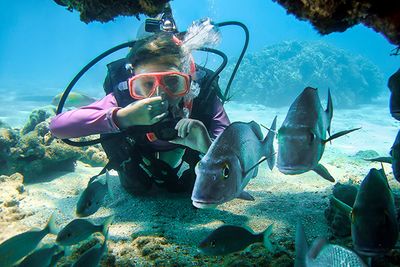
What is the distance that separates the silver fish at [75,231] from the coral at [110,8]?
2.43 meters

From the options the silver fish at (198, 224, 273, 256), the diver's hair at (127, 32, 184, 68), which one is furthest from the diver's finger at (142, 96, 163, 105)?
the silver fish at (198, 224, 273, 256)

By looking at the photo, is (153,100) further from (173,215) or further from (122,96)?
(173,215)

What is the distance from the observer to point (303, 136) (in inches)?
85.6

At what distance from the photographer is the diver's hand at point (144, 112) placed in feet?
9.70

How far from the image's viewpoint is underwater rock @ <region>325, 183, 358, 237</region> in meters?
2.72

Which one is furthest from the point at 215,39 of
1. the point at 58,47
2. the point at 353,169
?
the point at 58,47

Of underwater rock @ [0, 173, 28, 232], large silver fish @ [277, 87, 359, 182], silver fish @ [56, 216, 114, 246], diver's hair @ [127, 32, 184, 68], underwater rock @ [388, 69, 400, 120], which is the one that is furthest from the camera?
underwater rock @ [0, 173, 28, 232]

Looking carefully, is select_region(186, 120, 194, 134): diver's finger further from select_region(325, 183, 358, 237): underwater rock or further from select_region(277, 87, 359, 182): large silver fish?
select_region(325, 183, 358, 237): underwater rock

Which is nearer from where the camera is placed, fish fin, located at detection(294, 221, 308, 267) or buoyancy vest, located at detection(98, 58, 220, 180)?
fish fin, located at detection(294, 221, 308, 267)

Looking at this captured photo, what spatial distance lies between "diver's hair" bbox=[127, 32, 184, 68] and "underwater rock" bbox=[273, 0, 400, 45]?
73.2 inches

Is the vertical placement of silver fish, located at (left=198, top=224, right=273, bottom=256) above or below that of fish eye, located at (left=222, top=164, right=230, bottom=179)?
below

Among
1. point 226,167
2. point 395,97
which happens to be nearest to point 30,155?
point 226,167

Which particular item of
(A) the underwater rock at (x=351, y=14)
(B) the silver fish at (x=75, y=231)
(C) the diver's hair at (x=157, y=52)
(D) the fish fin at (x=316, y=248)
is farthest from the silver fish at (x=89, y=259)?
(A) the underwater rock at (x=351, y=14)

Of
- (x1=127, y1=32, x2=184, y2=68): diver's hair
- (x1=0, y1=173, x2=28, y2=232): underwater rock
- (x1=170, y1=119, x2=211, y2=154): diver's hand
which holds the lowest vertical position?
(x1=0, y1=173, x2=28, y2=232): underwater rock
